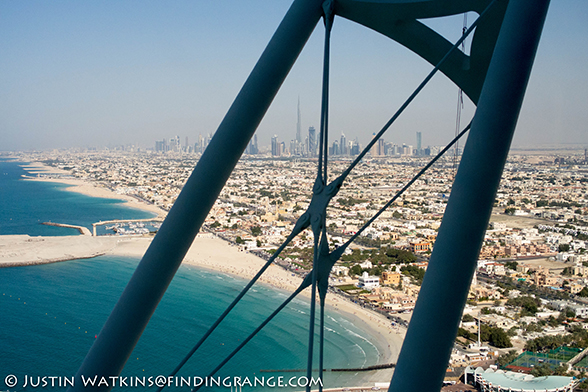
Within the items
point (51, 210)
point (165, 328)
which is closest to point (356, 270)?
point (165, 328)

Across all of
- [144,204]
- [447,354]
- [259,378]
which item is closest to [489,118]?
[447,354]

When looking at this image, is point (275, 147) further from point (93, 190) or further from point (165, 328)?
point (165, 328)

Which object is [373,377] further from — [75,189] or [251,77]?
[75,189]

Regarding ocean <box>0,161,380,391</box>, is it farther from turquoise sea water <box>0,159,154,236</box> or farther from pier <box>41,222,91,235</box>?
turquoise sea water <box>0,159,154,236</box>

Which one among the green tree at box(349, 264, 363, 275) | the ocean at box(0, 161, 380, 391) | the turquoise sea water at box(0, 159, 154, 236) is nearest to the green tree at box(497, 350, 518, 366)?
the ocean at box(0, 161, 380, 391)

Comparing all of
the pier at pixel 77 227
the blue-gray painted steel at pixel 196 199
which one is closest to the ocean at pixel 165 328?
the pier at pixel 77 227

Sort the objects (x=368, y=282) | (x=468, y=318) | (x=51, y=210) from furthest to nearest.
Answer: (x=51, y=210) → (x=368, y=282) → (x=468, y=318)

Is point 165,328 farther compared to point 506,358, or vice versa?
point 165,328
